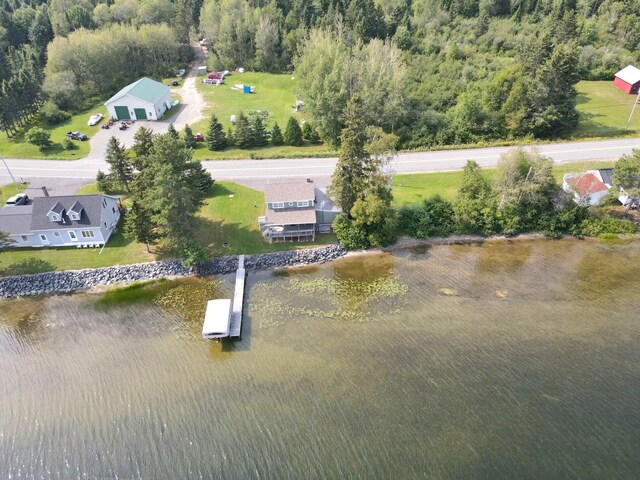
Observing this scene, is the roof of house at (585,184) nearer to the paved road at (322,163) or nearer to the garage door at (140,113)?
the paved road at (322,163)

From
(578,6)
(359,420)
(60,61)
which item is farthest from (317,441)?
(578,6)

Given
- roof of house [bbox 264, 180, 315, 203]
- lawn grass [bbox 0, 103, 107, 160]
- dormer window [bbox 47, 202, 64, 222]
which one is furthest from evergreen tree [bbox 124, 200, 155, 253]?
lawn grass [bbox 0, 103, 107, 160]

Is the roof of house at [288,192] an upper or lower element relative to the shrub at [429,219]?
upper

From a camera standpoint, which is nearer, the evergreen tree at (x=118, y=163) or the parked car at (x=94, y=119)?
the evergreen tree at (x=118, y=163)

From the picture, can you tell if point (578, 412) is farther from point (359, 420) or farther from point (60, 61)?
point (60, 61)

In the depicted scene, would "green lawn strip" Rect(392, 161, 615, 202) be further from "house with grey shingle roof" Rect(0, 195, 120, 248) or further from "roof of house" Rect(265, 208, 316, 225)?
"house with grey shingle roof" Rect(0, 195, 120, 248)

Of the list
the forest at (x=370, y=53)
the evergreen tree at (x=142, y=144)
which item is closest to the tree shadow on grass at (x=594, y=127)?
the forest at (x=370, y=53)
